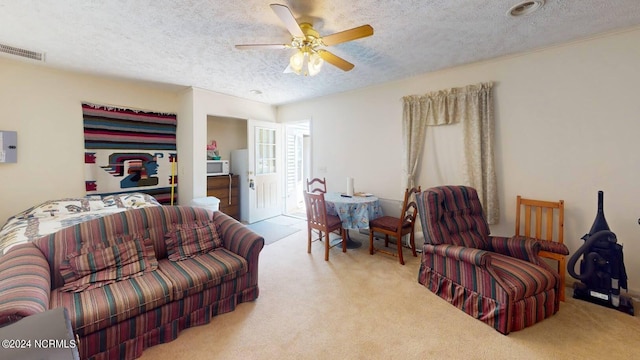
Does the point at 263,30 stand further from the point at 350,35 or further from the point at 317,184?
the point at 317,184

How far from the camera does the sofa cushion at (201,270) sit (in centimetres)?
195

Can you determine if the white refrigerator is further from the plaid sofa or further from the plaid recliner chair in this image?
the plaid recliner chair

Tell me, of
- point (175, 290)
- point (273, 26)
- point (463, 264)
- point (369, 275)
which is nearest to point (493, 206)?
point (463, 264)

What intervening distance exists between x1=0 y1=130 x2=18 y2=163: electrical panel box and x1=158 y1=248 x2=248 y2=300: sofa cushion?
2.49 metres

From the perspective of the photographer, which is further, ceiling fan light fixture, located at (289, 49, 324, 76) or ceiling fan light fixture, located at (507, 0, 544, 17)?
ceiling fan light fixture, located at (289, 49, 324, 76)

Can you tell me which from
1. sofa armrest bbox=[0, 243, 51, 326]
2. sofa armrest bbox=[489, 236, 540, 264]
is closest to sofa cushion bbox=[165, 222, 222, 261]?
sofa armrest bbox=[0, 243, 51, 326]

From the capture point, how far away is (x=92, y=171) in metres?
→ 3.60

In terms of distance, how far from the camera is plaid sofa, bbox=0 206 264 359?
60.5 inches

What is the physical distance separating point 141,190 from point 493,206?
16.3 ft

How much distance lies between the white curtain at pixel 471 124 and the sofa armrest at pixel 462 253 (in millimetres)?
1096

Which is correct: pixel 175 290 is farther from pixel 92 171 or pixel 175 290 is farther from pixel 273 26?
pixel 92 171

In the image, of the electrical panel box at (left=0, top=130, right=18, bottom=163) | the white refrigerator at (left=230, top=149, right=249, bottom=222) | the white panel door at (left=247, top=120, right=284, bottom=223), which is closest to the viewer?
Answer: the electrical panel box at (left=0, top=130, right=18, bottom=163)

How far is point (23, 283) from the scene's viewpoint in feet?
4.91

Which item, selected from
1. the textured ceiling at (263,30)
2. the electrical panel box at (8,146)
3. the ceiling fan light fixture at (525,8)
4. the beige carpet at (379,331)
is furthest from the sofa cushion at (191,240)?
the ceiling fan light fixture at (525,8)
